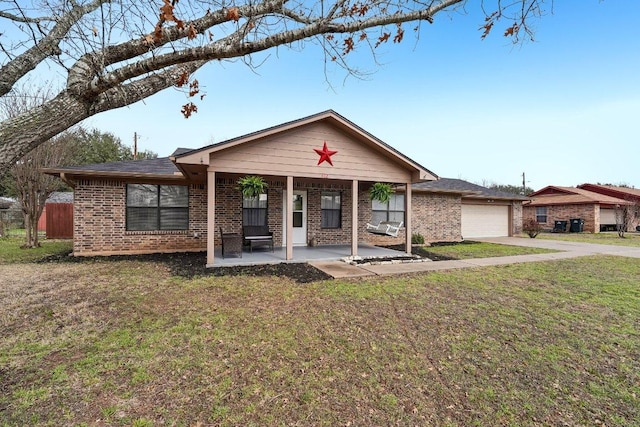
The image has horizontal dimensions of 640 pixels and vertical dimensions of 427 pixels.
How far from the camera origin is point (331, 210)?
11938 mm

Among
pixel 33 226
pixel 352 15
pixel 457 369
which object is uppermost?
pixel 352 15

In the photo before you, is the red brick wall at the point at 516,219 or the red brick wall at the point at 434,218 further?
the red brick wall at the point at 516,219

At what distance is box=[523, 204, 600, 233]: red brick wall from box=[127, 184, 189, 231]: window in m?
28.2

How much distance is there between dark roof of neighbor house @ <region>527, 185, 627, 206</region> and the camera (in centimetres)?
2244

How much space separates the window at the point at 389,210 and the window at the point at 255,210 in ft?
16.1

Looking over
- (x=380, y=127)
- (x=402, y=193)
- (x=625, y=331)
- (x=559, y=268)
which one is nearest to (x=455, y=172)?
(x=380, y=127)

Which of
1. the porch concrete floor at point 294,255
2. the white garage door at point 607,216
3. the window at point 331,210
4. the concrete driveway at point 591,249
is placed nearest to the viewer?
the porch concrete floor at point 294,255

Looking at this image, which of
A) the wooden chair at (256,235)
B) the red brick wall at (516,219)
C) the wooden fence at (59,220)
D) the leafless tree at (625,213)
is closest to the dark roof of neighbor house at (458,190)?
the red brick wall at (516,219)

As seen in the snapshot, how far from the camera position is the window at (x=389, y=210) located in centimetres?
1303

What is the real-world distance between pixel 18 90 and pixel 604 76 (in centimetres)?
2223

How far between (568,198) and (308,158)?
25944 millimetres

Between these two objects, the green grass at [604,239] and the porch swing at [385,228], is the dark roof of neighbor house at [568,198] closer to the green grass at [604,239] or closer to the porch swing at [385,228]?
the green grass at [604,239]

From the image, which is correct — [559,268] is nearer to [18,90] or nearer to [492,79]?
[492,79]

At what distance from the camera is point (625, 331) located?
3.92m
